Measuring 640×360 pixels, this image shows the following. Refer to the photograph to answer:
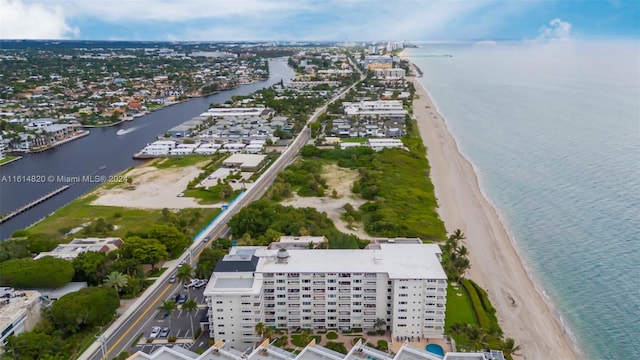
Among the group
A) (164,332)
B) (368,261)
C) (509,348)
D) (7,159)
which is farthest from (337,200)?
(7,159)

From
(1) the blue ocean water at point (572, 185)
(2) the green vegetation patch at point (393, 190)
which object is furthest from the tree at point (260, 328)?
(1) the blue ocean water at point (572, 185)

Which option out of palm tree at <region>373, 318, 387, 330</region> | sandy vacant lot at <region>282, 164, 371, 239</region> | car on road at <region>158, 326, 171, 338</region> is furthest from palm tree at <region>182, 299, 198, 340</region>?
sandy vacant lot at <region>282, 164, 371, 239</region>

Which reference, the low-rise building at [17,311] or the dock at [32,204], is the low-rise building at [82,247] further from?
the dock at [32,204]

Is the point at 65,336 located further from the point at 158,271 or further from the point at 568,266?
the point at 568,266

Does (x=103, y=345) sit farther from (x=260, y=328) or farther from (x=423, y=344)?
(x=423, y=344)

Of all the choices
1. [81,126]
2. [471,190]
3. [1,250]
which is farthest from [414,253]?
[81,126]

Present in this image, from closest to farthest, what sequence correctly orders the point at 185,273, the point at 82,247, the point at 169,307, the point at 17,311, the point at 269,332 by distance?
the point at 17,311, the point at 269,332, the point at 169,307, the point at 185,273, the point at 82,247
